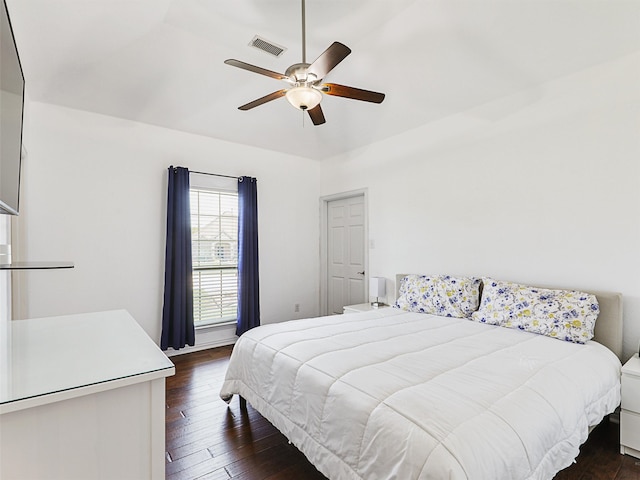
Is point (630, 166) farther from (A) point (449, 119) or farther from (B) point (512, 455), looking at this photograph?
(B) point (512, 455)

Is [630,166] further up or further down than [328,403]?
further up

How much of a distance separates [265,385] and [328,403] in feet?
2.06

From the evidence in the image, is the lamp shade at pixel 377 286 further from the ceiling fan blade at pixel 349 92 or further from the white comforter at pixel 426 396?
the ceiling fan blade at pixel 349 92

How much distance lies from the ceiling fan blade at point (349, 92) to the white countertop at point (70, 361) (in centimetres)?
183

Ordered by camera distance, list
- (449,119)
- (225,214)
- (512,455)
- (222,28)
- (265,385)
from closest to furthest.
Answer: (512,455), (265,385), (222,28), (449,119), (225,214)

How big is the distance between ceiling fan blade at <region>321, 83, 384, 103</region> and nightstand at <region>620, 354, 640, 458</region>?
236 centimetres

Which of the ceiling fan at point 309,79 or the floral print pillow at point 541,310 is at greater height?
the ceiling fan at point 309,79

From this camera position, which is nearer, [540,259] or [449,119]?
[540,259]

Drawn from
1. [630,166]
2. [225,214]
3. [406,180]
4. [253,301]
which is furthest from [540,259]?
[225,214]

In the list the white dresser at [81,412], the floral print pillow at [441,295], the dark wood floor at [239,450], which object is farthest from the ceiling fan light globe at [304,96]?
the dark wood floor at [239,450]

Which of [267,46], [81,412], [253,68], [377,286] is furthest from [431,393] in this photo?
[267,46]

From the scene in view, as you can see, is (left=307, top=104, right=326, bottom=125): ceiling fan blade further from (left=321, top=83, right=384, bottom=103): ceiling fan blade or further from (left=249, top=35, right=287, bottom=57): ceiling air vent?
(left=249, top=35, right=287, bottom=57): ceiling air vent

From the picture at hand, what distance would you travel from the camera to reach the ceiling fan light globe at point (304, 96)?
2119 millimetres

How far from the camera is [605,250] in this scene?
2531 millimetres
